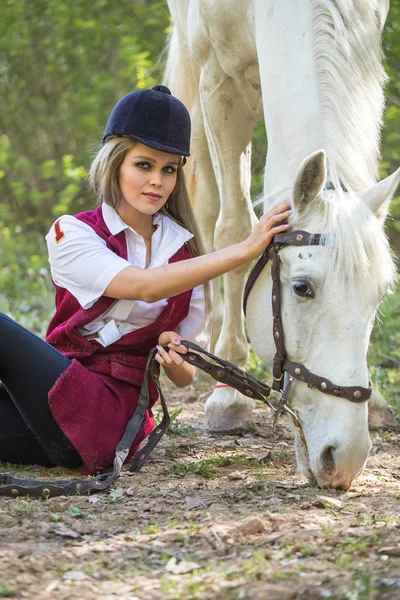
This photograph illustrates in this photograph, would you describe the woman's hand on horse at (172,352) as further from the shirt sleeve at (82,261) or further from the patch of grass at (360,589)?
the patch of grass at (360,589)

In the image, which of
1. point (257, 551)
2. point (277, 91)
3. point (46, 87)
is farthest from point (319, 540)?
point (46, 87)

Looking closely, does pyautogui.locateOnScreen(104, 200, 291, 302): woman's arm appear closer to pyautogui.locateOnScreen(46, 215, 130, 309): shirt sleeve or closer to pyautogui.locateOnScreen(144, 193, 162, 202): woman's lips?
pyautogui.locateOnScreen(46, 215, 130, 309): shirt sleeve

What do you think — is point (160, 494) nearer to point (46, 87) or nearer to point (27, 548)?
point (27, 548)

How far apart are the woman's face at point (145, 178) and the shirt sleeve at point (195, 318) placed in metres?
0.40

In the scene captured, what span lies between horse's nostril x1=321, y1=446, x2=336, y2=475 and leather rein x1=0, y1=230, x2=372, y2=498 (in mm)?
178

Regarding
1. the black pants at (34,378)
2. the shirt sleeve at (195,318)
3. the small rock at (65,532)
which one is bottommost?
the small rock at (65,532)

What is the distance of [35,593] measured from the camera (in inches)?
72.0

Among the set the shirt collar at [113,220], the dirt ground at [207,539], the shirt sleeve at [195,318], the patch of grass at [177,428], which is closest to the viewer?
the dirt ground at [207,539]

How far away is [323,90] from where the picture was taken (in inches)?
114

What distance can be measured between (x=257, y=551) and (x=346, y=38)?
1.92 m

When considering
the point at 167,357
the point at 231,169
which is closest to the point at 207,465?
the point at 167,357

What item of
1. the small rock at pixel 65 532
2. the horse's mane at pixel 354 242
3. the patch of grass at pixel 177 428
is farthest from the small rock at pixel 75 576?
the patch of grass at pixel 177 428

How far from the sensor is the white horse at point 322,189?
8.43ft

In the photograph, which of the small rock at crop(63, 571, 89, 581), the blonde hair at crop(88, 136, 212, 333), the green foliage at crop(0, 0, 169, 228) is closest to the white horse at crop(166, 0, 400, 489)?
the blonde hair at crop(88, 136, 212, 333)
